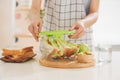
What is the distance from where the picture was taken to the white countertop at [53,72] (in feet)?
2.31

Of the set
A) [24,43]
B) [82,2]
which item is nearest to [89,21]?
[82,2]

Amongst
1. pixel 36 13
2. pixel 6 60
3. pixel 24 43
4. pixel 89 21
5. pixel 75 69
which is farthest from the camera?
pixel 24 43

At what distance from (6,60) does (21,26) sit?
1.42 meters

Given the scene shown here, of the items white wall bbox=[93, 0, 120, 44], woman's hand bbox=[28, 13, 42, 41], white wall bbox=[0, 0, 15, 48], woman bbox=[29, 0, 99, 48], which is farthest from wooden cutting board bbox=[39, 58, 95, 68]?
white wall bbox=[93, 0, 120, 44]

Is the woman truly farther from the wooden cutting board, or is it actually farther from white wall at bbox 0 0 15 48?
white wall at bbox 0 0 15 48

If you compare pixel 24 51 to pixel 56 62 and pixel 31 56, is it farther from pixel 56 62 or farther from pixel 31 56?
pixel 56 62

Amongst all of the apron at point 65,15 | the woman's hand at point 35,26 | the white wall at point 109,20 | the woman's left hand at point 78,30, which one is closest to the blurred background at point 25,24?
the white wall at point 109,20

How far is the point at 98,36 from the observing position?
258cm

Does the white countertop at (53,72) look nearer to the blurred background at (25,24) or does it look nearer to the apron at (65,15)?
the apron at (65,15)

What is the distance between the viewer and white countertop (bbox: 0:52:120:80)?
27.7 inches

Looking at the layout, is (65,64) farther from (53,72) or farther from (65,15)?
(65,15)

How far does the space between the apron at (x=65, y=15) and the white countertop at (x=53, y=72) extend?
466 millimetres

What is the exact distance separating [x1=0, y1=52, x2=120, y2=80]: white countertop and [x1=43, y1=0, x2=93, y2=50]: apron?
0.47 m

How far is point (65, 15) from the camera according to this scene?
1.35m
